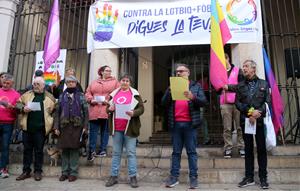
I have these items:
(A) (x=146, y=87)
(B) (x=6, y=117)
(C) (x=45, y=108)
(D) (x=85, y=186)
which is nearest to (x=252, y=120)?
(D) (x=85, y=186)

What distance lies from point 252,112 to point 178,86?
3.75 ft

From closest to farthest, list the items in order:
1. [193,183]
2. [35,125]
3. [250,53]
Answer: [193,183]
[35,125]
[250,53]

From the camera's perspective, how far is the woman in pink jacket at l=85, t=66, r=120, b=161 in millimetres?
6098

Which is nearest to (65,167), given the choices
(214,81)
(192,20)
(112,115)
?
(112,115)

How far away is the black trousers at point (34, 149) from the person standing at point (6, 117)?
0.43m

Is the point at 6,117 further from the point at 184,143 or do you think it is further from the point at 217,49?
the point at 217,49

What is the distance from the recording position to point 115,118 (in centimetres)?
524

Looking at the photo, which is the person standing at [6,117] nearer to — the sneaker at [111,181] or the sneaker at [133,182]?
the sneaker at [111,181]

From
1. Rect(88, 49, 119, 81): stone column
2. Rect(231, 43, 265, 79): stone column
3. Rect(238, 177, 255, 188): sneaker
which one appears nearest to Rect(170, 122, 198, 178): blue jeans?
Rect(238, 177, 255, 188): sneaker

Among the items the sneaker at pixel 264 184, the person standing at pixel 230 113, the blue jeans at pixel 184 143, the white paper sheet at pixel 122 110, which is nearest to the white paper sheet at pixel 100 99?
the white paper sheet at pixel 122 110

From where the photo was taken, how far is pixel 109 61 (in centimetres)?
726

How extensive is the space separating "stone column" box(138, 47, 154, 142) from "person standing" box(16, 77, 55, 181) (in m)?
3.59

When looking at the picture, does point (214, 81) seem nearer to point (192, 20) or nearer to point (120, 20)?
point (192, 20)

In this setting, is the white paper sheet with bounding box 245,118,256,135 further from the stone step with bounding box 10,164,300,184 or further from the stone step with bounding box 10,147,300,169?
the stone step with bounding box 10,147,300,169
